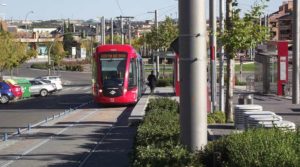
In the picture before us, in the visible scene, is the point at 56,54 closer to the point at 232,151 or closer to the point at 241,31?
A: the point at 241,31

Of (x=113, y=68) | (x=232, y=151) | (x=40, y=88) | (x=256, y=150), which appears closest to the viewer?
(x=256, y=150)

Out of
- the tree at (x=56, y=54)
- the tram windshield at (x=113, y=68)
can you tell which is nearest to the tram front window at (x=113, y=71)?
the tram windshield at (x=113, y=68)

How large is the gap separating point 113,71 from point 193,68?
90.8ft

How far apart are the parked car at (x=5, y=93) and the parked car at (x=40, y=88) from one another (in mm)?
8389

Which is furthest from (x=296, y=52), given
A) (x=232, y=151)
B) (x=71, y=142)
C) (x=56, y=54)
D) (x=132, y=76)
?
(x=56, y=54)

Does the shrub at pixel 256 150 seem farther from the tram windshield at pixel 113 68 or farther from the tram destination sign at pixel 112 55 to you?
the tram destination sign at pixel 112 55

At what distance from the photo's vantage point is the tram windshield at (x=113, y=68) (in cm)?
3538

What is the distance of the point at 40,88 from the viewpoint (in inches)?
2190

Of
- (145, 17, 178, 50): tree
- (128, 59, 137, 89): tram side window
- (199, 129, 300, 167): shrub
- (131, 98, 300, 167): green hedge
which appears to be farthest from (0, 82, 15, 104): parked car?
(199, 129, 300, 167): shrub

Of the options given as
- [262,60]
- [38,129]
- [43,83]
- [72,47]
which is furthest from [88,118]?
[72,47]

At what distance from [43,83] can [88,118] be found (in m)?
29.5

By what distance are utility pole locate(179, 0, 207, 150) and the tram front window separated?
27228 mm

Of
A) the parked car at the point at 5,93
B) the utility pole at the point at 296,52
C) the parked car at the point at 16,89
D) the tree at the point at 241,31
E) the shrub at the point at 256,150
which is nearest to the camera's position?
the shrub at the point at 256,150

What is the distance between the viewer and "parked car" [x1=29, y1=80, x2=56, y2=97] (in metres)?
55.3
